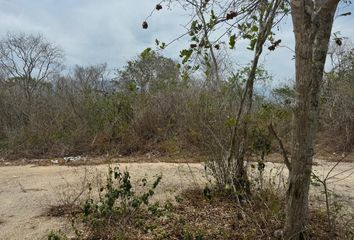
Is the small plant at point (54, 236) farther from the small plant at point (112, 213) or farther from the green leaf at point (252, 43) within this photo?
the green leaf at point (252, 43)

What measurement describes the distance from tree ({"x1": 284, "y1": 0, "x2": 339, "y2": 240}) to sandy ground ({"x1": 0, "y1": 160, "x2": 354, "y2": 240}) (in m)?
0.98

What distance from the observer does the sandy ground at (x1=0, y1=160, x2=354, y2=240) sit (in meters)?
4.55

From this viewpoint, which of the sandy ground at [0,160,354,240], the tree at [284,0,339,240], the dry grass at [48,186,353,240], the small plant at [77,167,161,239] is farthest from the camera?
the sandy ground at [0,160,354,240]

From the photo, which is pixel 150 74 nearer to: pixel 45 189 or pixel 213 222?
pixel 45 189

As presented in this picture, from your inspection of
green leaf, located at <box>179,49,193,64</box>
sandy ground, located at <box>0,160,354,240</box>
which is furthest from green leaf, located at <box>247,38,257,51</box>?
sandy ground, located at <box>0,160,354,240</box>

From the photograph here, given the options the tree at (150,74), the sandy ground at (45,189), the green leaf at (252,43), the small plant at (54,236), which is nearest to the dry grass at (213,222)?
the small plant at (54,236)

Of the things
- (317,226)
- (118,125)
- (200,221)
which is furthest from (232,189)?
(118,125)

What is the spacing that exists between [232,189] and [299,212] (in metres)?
1.69

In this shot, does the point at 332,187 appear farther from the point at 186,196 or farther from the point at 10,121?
the point at 10,121

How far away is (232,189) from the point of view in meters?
4.96

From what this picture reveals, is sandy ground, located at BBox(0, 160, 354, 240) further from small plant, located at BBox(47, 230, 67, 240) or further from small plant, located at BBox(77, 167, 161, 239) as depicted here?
small plant, located at BBox(77, 167, 161, 239)

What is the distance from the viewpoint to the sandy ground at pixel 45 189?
455cm

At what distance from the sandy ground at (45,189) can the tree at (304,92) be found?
0.98 m

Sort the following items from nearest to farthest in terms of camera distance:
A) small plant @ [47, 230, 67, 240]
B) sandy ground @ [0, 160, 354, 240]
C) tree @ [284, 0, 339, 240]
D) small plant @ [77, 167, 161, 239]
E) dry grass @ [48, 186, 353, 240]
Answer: tree @ [284, 0, 339, 240], small plant @ [47, 230, 67, 240], dry grass @ [48, 186, 353, 240], small plant @ [77, 167, 161, 239], sandy ground @ [0, 160, 354, 240]
